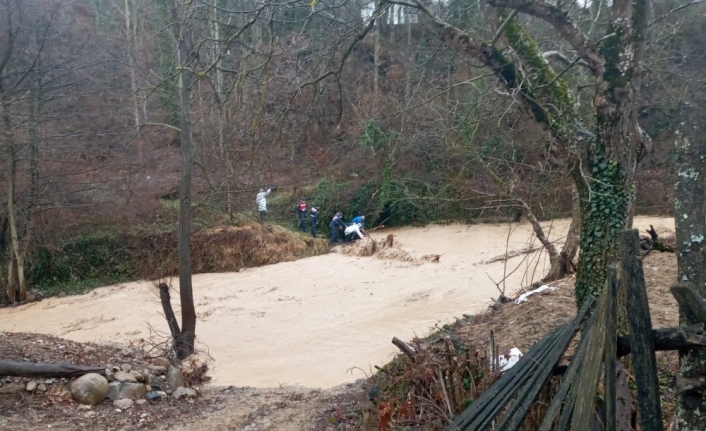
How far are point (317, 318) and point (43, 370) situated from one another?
8.60 m

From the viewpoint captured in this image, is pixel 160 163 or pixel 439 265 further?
pixel 160 163

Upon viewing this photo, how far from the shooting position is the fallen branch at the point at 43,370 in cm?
676

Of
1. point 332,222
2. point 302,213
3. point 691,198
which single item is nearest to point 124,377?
point 691,198

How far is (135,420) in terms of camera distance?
257 inches

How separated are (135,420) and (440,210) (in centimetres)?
2071

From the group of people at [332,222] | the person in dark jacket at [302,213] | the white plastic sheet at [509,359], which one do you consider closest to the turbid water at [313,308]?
the group of people at [332,222]

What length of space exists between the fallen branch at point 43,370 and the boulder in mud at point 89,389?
192mm

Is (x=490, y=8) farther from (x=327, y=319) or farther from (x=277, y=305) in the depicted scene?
(x=277, y=305)

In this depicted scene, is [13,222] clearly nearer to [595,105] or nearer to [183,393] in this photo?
[183,393]

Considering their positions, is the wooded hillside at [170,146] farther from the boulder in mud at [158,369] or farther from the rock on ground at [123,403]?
the rock on ground at [123,403]

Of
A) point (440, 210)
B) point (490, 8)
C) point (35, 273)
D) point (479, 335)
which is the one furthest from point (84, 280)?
point (490, 8)

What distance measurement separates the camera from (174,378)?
821 cm

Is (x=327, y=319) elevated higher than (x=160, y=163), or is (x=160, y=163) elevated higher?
(x=160, y=163)

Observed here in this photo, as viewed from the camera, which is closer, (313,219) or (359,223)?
(359,223)
